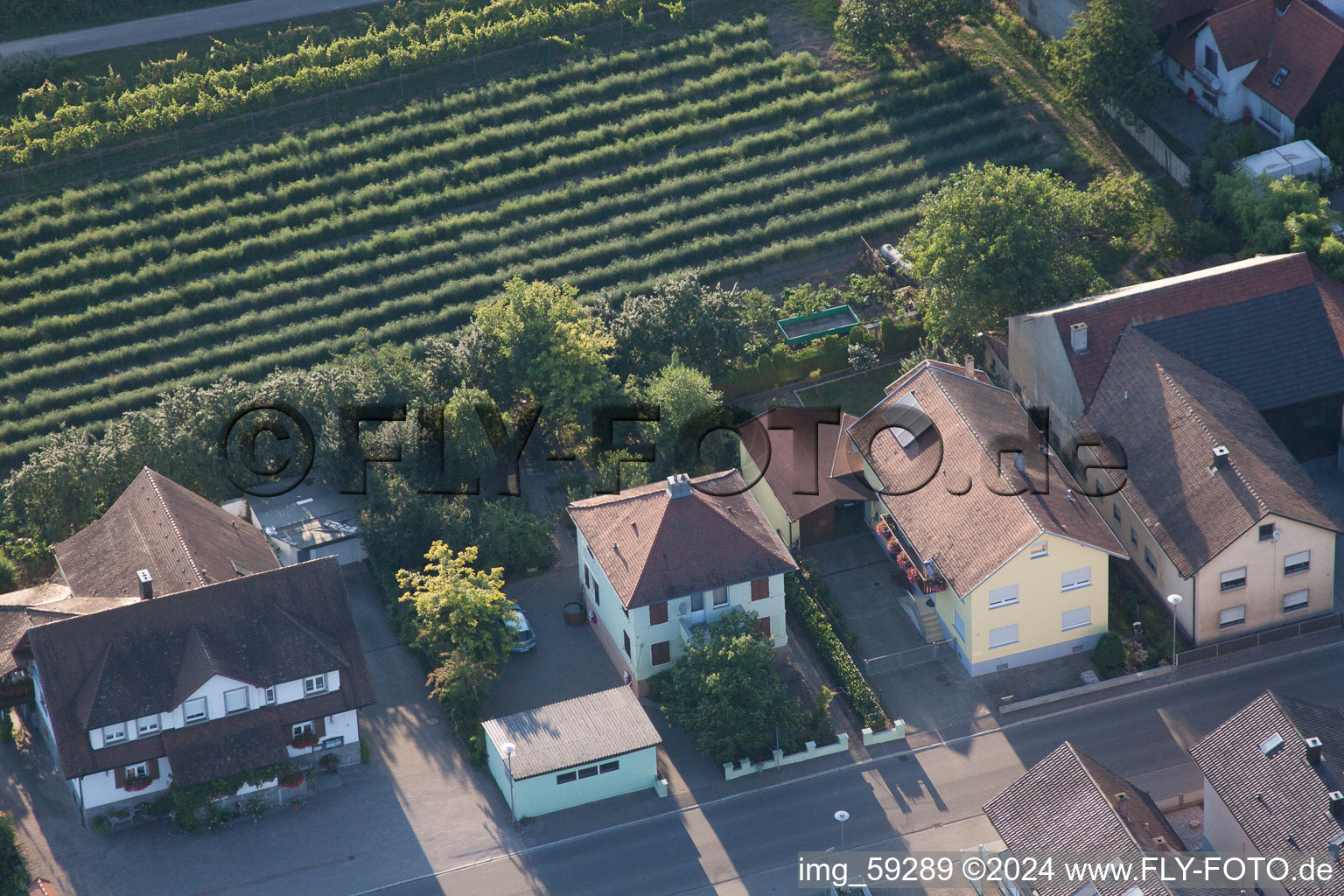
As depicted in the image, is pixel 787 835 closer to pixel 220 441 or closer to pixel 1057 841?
pixel 1057 841

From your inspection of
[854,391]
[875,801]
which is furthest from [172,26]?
[875,801]

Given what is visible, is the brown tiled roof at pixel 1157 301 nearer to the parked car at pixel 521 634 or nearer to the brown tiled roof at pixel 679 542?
the brown tiled roof at pixel 679 542

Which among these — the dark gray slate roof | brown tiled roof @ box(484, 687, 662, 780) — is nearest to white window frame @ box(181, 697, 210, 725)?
brown tiled roof @ box(484, 687, 662, 780)

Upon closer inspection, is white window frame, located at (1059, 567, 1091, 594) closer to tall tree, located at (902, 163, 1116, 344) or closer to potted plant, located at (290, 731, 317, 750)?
tall tree, located at (902, 163, 1116, 344)

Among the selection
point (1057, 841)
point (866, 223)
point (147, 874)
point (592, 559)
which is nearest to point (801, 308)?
point (866, 223)

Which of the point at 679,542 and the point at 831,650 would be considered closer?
the point at 679,542

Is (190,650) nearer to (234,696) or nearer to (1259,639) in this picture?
(234,696)

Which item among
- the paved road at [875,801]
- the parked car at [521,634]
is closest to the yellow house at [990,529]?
the paved road at [875,801]
